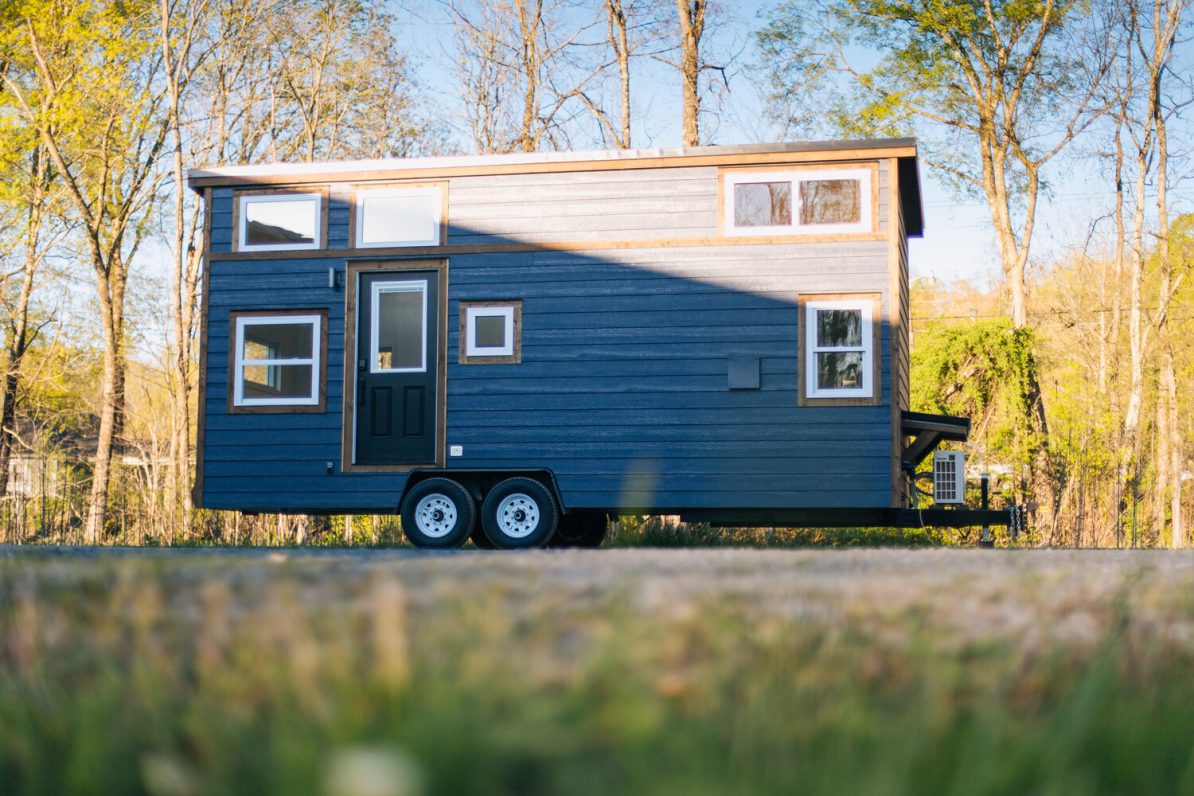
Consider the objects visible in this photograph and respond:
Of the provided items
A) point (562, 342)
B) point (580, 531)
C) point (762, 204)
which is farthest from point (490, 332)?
point (762, 204)

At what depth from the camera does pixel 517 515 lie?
11414 millimetres

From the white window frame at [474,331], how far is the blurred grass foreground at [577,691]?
8.71 m

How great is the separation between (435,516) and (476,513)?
0.38 metres

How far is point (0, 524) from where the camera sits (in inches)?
675

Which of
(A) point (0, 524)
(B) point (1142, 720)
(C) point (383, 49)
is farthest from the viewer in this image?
(C) point (383, 49)

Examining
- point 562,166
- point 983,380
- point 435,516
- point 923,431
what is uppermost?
point 562,166

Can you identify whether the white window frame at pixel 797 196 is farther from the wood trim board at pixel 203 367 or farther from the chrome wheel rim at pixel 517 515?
the wood trim board at pixel 203 367

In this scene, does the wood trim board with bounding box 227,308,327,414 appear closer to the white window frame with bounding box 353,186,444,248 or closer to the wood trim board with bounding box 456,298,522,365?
the white window frame with bounding box 353,186,444,248

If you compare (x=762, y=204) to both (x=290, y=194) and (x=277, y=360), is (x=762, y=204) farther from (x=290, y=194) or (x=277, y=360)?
(x=277, y=360)

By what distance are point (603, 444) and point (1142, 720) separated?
9025 millimetres

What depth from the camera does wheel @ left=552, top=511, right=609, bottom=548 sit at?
40.5 ft

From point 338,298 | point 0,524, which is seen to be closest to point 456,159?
point 338,298

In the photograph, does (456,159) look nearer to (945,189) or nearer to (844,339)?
(844,339)

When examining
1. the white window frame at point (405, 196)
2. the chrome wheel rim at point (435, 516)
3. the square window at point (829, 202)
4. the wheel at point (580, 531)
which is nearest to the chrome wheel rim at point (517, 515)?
the chrome wheel rim at point (435, 516)
